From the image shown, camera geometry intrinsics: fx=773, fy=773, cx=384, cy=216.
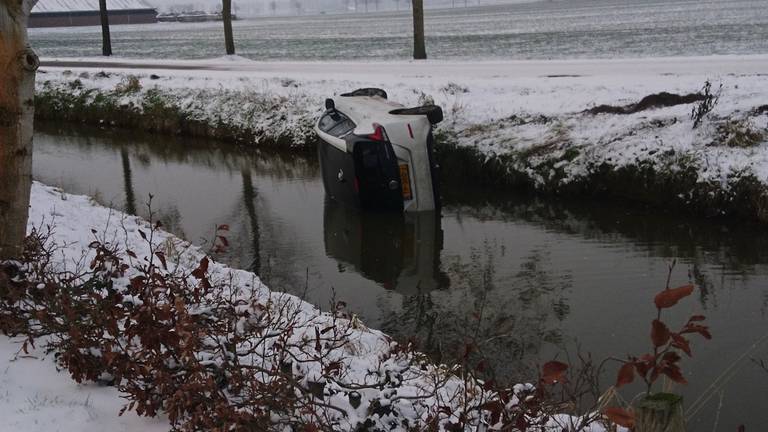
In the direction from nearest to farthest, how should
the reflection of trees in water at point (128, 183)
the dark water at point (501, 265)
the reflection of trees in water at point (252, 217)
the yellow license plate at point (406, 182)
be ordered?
the dark water at point (501, 265) < the reflection of trees in water at point (252, 217) < the yellow license plate at point (406, 182) < the reflection of trees in water at point (128, 183)

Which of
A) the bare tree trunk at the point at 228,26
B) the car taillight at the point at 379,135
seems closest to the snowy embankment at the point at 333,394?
the car taillight at the point at 379,135

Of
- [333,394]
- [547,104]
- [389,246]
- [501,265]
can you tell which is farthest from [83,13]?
[333,394]

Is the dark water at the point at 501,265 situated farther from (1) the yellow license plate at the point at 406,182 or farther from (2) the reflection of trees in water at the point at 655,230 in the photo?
(1) the yellow license plate at the point at 406,182

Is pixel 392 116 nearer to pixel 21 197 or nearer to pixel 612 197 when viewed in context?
pixel 612 197

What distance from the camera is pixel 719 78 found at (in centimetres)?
1435

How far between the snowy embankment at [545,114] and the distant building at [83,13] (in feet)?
269

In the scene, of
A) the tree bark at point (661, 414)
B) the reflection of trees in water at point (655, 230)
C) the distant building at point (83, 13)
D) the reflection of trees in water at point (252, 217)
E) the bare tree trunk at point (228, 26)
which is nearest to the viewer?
the tree bark at point (661, 414)

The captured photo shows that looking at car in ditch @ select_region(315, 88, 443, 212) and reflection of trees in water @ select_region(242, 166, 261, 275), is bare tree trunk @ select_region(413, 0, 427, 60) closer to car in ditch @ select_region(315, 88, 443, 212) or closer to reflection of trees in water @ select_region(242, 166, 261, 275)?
reflection of trees in water @ select_region(242, 166, 261, 275)

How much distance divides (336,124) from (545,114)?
415cm

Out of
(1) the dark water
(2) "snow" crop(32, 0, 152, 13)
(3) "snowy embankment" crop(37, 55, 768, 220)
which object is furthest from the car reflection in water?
(2) "snow" crop(32, 0, 152, 13)

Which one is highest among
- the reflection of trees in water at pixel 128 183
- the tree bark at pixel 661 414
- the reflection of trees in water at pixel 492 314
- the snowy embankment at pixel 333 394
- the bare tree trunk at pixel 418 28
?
the bare tree trunk at pixel 418 28

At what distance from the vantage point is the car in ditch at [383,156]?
A: 11141 mm

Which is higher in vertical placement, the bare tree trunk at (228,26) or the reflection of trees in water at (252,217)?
the bare tree trunk at (228,26)

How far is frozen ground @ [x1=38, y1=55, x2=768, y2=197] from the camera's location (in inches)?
467
